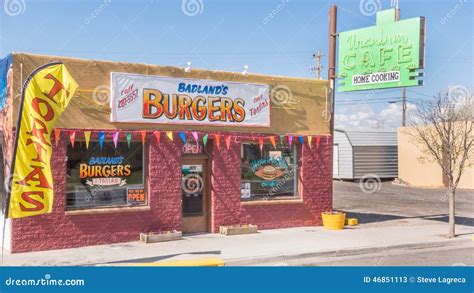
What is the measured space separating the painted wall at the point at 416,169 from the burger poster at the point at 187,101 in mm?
20260

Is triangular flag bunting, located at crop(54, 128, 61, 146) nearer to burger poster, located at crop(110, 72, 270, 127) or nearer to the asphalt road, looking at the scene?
burger poster, located at crop(110, 72, 270, 127)

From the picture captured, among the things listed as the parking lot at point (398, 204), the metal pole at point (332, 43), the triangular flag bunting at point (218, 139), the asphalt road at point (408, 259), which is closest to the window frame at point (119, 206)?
the triangular flag bunting at point (218, 139)

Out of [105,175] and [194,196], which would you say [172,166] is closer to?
[194,196]

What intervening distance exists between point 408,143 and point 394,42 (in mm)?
21004

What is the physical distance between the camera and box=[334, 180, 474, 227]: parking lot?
20.5m

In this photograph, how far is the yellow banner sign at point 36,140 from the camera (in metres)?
10.8

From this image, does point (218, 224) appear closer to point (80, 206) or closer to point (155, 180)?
point (155, 180)

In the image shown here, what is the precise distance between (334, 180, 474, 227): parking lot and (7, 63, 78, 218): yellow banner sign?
1134 cm

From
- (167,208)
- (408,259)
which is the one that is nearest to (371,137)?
(167,208)

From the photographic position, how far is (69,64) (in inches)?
546

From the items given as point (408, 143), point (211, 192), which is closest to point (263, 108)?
point (211, 192)

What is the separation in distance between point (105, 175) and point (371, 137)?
27.4 metres

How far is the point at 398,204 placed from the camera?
85.0 feet

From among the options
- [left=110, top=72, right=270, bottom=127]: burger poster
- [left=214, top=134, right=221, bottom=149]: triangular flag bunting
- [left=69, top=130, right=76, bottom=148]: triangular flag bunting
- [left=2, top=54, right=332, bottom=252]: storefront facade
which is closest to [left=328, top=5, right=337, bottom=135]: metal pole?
[left=2, top=54, right=332, bottom=252]: storefront facade
